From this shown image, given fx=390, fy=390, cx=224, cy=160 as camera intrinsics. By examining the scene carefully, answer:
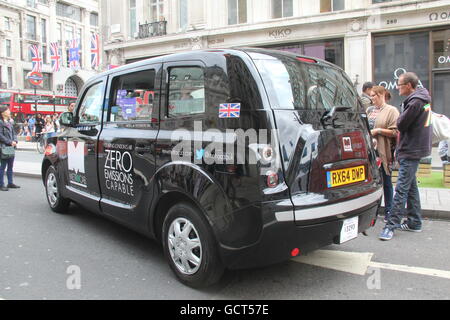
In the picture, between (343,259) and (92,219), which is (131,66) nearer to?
(92,219)

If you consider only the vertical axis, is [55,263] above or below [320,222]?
below

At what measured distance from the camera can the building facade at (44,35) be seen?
5306 centimetres

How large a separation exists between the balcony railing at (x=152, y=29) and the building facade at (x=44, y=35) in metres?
33.2

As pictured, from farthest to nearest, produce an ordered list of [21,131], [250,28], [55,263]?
1. [21,131]
2. [250,28]
3. [55,263]

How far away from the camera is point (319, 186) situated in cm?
295

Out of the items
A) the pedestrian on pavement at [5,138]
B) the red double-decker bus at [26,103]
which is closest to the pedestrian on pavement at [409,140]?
the pedestrian on pavement at [5,138]

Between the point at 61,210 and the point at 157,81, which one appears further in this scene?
the point at 61,210

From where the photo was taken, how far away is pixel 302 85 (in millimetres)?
3154

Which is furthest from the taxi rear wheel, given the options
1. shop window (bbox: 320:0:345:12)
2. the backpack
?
shop window (bbox: 320:0:345:12)

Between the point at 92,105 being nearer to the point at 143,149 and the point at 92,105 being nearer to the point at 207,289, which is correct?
the point at 143,149

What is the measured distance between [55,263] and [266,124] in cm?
263

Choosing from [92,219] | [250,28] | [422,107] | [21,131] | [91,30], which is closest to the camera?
[422,107]
